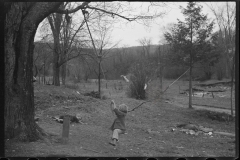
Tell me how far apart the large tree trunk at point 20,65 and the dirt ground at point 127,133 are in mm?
394

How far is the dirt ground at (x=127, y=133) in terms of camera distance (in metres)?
6.43

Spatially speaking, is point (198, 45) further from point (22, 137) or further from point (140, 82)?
point (22, 137)

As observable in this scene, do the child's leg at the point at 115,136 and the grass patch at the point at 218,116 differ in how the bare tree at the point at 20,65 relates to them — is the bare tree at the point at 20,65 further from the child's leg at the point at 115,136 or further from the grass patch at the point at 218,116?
the grass patch at the point at 218,116

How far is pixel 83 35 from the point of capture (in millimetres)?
23453

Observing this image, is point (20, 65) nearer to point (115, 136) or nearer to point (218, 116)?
point (115, 136)

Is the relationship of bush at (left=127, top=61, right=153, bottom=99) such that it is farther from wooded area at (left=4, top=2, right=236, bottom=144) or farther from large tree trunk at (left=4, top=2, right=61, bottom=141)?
large tree trunk at (left=4, top=2, right=61, bottom=141)

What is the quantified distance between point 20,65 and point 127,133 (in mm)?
6334

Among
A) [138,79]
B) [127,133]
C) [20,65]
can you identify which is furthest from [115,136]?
[138,79]

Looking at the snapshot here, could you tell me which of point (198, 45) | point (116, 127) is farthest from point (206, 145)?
point (198, 45)

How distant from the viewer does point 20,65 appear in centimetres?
611

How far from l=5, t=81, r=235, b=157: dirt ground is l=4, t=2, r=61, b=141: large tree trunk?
1.29ft

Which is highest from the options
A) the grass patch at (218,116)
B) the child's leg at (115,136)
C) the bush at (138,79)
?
the bush at (138,79)

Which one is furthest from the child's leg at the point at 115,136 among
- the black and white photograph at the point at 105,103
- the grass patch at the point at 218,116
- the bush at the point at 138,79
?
the bush at the point at 138,79

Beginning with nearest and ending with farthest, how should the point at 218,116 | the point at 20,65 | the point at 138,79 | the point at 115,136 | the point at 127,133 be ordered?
the point at 20,65, the point at 115,136, the point at 127,133, the point at 218,116, the point at 138,79
